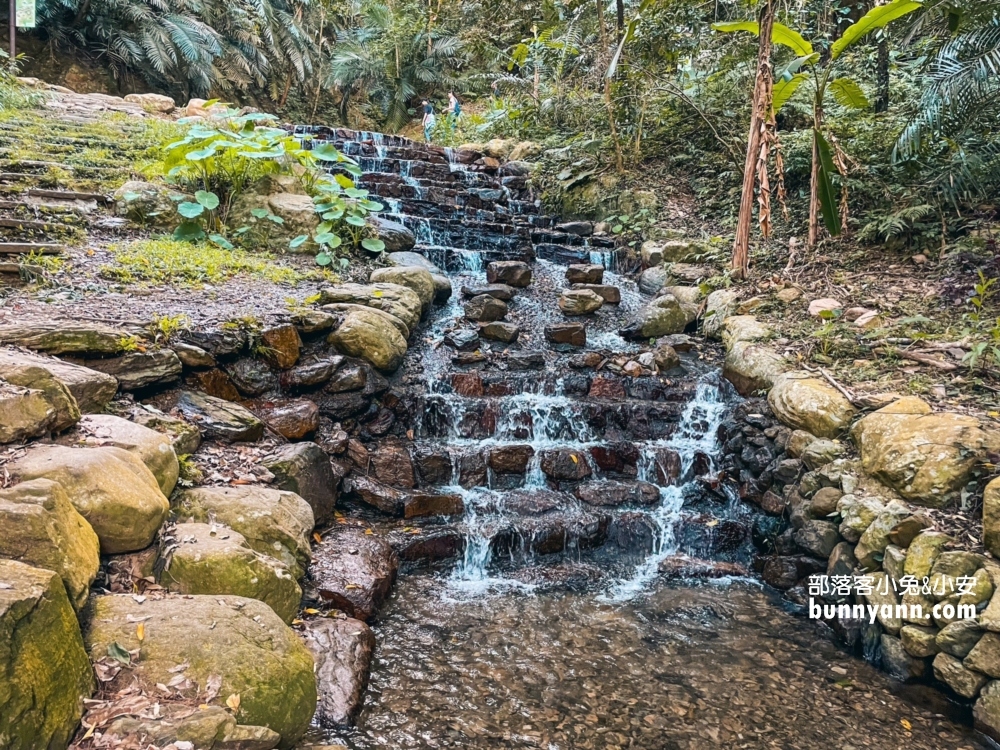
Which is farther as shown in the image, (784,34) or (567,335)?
(567,335)

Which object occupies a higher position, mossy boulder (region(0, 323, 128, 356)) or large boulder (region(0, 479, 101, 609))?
mossy boulder (region(0, 323, 128, 356))

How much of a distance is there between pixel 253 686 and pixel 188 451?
208 centimetres

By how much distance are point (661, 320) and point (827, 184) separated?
2423 millimetres

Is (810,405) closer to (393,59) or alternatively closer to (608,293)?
(608,293)

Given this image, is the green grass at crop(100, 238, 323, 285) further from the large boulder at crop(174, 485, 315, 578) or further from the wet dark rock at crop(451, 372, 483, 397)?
the large boulder at crop(174, 485, 315, 578)

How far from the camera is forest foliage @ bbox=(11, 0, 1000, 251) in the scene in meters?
6.67

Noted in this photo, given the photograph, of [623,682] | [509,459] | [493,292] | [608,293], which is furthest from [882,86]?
[623,682]

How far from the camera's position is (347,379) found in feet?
17.5

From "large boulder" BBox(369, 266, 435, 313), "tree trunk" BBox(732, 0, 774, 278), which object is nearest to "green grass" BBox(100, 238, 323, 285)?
"large boulder" BBox(369, 266, 435, 313)

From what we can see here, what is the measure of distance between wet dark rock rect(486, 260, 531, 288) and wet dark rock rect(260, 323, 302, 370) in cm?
410

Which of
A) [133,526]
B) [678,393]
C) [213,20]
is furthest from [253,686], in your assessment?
[213,20]

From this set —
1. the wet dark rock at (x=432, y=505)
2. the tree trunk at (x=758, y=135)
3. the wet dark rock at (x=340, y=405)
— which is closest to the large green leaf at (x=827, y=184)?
the tree trunk at (x=758, y=135)

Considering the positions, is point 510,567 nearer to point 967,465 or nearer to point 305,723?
point 305,723

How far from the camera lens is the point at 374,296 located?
646 centimetres
